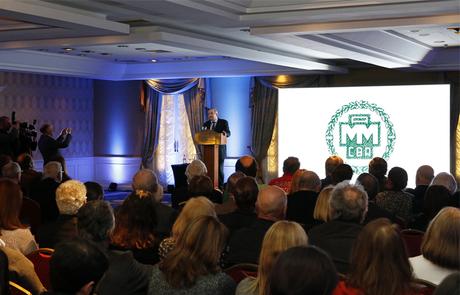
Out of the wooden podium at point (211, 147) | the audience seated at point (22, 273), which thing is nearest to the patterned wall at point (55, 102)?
the wooden podium at point (211, 147)

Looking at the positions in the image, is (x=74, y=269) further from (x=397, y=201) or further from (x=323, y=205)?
(x=397, y=201)

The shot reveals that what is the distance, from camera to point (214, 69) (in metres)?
13.1

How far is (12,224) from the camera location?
4344mm

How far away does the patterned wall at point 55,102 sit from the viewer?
43.8ft

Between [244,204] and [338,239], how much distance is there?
133 centimetres

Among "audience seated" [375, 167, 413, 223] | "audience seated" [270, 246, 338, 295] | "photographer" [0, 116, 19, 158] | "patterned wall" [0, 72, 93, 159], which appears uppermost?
"patterned wall" [0, 72, 93, 159]

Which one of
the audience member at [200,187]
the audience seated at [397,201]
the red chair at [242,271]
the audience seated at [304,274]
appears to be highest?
the audience seated at [304,274]

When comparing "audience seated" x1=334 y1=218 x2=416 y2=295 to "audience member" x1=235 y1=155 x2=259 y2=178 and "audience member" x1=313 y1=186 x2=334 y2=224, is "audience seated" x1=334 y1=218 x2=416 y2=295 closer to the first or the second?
"audience member" x1=313 y1=186 x2=334 y2=224

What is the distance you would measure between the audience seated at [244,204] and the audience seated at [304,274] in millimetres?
2693

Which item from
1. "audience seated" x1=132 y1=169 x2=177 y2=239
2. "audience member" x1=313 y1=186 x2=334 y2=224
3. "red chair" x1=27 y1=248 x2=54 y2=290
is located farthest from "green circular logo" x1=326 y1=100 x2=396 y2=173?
"red chair" x1=27 y1=248 x2=54 y2=290

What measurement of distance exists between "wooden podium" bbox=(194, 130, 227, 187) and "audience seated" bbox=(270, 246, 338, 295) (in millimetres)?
10176

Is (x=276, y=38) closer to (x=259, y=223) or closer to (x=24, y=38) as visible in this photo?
(x=24, y=38)

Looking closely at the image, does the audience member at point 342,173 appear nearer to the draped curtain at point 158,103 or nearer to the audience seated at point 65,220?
the audience seated at point 65,220

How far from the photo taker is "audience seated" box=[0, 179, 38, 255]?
4273 mm
